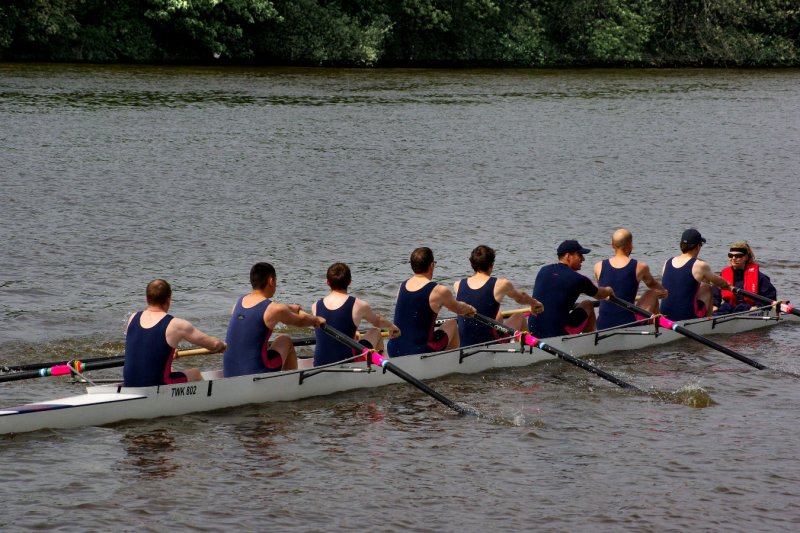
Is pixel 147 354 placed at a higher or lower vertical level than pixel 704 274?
lower

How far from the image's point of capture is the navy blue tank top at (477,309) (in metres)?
16.8

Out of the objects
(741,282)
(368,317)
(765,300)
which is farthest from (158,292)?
(741,282)

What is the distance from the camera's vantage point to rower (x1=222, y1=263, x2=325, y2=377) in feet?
47.3

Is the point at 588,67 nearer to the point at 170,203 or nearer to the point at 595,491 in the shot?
the point at 170,203

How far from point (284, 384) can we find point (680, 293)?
705 centimetres

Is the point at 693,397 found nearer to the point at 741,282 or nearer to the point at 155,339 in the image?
the point at 741,282

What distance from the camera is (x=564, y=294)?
685 inches

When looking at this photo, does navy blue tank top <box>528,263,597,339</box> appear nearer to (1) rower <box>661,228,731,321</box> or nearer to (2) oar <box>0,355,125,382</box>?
(1) rower <box>661,228,731,321</box>

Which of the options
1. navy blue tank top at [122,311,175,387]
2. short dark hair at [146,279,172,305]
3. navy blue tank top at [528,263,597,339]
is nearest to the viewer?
short dark hair at [146,279,172,305]

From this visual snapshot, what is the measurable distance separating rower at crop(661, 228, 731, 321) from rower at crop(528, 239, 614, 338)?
1487 millimetres

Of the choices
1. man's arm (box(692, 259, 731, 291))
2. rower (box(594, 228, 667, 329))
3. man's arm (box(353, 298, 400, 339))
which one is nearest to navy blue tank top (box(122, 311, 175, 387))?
man's arm (box(353, 298, 400, 339))

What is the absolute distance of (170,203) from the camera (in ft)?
103

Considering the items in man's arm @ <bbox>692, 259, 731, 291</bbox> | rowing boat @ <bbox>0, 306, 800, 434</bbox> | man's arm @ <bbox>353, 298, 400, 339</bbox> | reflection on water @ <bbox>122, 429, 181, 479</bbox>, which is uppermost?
man's arm @ <bbox>692, 259, 731, 291</bbox>

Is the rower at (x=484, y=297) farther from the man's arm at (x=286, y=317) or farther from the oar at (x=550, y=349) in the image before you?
the man's arm at (x=286, y=317)
